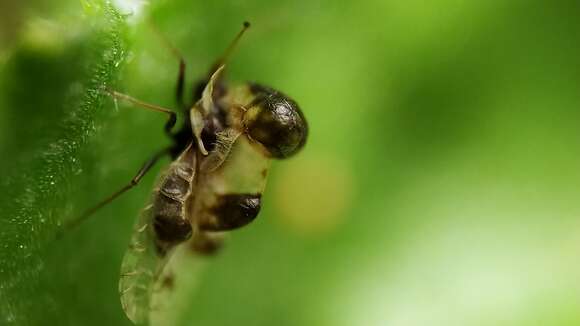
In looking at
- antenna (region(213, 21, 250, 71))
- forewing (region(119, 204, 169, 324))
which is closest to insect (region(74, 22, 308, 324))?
forewing (region(119, 204, 169, 324))

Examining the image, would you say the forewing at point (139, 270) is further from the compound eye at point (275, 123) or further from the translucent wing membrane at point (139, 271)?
the compound eye at point (275, 123)

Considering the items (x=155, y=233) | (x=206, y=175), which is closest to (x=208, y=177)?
(x=206, y=175)

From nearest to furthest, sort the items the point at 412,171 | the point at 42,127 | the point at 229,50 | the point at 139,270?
1. the point at 42,127
2. the point at 139,270
3. the point at 229,50
4. the point at 412,171

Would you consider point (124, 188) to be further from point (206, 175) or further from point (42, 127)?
point (42, 127)

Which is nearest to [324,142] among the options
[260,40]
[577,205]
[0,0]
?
[260,40]

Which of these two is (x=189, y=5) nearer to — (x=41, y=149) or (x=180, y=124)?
(x=180, y=124)

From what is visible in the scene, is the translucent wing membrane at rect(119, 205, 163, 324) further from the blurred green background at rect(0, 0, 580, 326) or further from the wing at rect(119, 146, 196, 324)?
the blurred green background at rect(0, 0, 580, 326)

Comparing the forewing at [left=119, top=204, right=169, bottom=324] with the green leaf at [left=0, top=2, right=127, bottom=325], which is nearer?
the green leaf at [left=0, top=2, right=127, bottom=325]

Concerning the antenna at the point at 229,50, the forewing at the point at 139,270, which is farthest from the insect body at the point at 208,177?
the antenna at the point at 229,50
